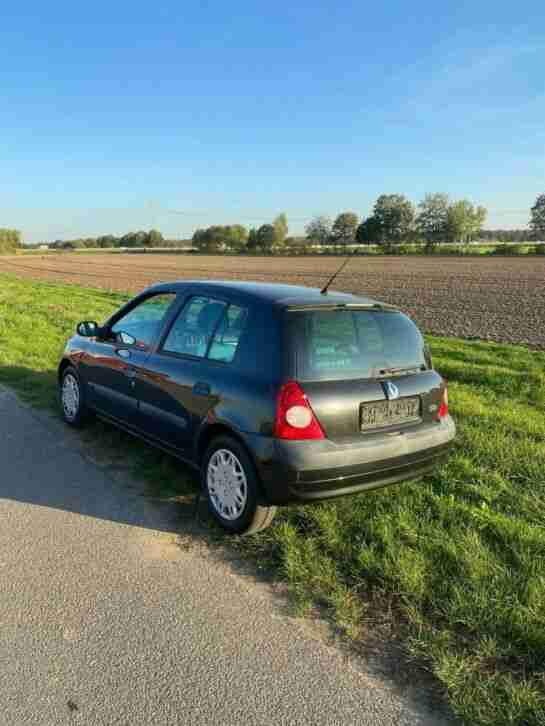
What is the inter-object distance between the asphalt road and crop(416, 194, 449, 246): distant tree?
132 m

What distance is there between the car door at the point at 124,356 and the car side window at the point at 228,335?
818 mm

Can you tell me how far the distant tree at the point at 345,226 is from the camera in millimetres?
139750

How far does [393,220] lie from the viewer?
121m

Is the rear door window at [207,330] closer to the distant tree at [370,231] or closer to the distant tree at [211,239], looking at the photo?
the distant tree at [370,231]

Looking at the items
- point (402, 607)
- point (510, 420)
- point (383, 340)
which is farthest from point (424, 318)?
point (402, 607)

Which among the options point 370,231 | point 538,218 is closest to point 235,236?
point 370,231

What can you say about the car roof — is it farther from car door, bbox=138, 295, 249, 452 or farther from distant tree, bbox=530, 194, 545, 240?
distant tree, bbox=530, 194, 545, 240

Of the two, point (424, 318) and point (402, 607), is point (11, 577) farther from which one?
point (424, 318)

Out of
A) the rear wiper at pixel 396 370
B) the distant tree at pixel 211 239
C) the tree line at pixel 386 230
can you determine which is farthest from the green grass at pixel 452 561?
the distant tree at pixel 211 239

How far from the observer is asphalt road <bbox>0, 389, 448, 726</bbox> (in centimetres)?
216

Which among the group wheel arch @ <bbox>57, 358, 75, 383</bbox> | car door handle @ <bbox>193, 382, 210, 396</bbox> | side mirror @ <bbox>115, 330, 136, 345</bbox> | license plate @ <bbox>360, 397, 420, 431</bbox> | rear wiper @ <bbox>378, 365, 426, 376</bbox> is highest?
side mirror @ <bbox>115, 330, 136, 345</bbox>

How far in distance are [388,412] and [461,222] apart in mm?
132872

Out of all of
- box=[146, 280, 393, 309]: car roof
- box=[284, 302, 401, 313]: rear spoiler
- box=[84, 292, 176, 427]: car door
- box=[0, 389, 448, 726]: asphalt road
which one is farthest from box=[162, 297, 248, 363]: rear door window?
box=[0, 389, 448, 726]: asphalt road

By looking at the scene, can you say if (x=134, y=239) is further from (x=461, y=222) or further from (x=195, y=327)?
(x=195, y=327)
